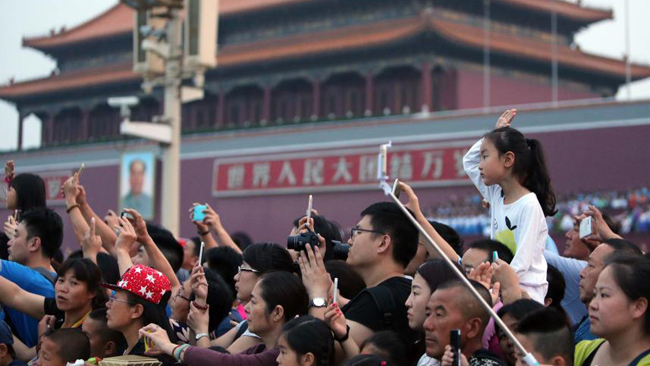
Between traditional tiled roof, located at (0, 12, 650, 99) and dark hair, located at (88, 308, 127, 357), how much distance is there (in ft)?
53.0

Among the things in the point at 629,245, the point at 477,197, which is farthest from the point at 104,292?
the point at 477,197

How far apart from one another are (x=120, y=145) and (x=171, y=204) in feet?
31.9

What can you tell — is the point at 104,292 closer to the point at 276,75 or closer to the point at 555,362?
the point at 555,362

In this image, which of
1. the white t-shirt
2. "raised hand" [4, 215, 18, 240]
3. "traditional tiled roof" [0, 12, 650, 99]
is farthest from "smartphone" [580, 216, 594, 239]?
"traditional tiled roof" [0, 12, 650, 99]

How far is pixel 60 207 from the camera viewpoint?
22.7 m

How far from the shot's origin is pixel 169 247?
4980mm

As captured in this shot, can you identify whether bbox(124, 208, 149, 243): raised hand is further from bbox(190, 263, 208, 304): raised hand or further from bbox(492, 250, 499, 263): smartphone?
bbox(492, 250, 499, 263): smartphone

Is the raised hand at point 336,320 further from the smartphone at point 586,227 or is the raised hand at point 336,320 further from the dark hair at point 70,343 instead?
the smartphone at point 586,227

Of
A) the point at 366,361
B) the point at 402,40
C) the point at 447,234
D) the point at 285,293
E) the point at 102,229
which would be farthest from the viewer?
the point at 402,40

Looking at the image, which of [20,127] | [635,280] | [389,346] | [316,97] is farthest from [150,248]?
[20,127]

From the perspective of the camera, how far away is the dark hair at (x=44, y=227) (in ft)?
14.8

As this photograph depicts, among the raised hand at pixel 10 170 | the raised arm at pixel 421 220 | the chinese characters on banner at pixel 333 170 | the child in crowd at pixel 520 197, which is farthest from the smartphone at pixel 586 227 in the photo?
the chinese characters on banner at pixel 333 170

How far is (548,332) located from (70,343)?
1727mm

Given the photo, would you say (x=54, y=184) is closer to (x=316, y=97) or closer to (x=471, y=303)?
(x=316, y=97)
